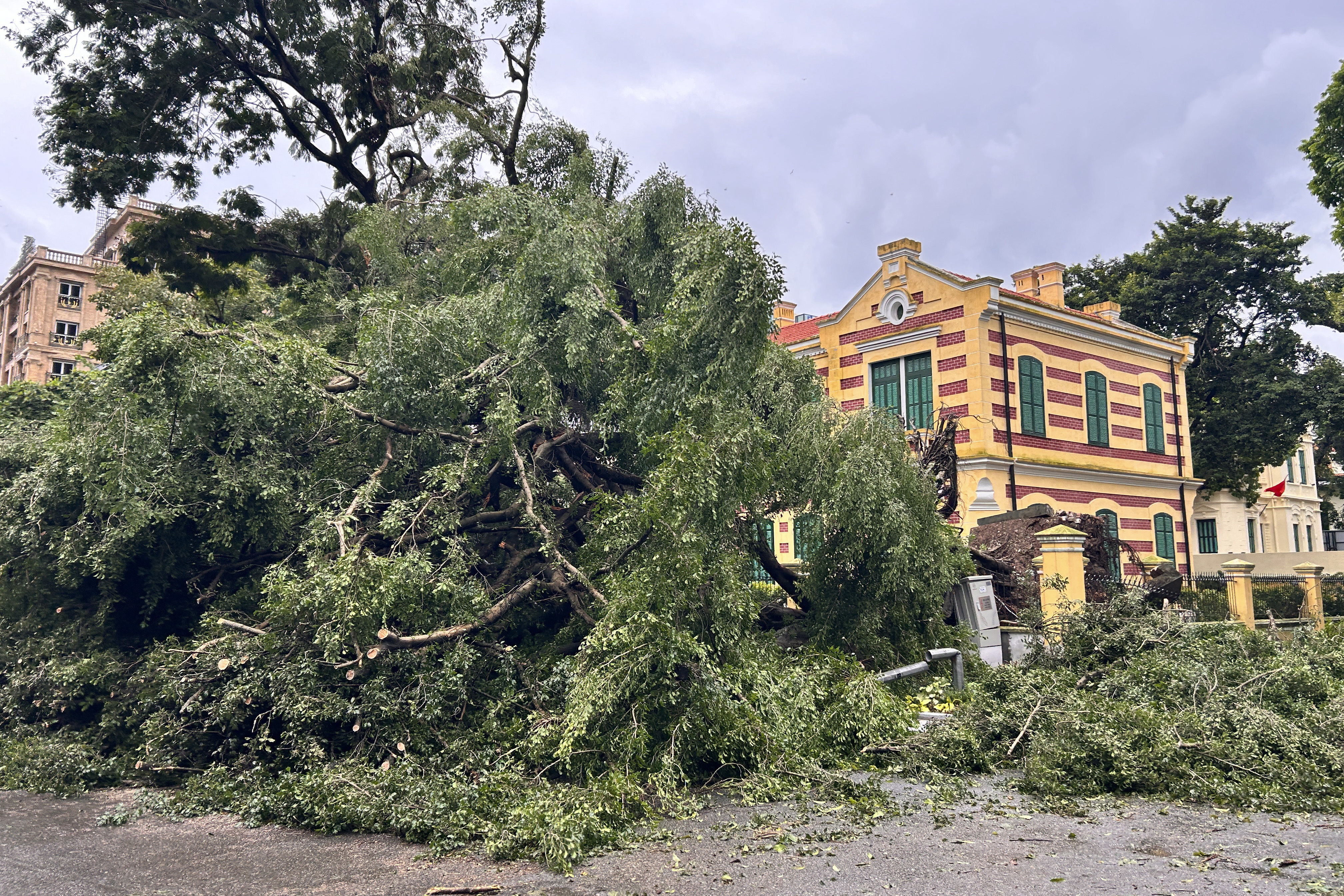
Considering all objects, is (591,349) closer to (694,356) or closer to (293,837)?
(694,356)

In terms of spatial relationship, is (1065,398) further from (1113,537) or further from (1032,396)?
(1113,537)

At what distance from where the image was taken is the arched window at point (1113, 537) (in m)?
14.9

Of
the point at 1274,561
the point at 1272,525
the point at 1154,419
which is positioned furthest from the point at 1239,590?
the point at 1272,525

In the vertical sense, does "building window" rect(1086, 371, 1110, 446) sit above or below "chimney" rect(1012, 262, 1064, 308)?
below

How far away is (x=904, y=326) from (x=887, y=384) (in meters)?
1.48

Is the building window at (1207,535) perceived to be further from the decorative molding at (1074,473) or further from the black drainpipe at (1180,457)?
the decorative molding at (1074,473)

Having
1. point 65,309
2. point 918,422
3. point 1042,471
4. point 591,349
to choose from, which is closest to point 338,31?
point 591,349

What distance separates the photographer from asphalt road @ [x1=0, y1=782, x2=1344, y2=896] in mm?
5121

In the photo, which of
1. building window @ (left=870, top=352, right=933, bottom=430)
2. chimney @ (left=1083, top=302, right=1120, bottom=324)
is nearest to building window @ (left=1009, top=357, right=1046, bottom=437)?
building window @ (left=870, top=352, right=933, bottom=430)

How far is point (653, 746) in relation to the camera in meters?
7.23

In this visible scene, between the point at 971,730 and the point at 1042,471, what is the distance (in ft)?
45.7

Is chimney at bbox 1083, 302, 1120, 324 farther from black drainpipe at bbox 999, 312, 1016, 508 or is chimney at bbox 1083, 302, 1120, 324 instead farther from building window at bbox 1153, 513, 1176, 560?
black drainpipe at bbox 999, 312, 1016, 508

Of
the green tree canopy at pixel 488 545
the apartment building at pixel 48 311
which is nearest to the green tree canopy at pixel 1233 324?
the green tree canopy at pixel 488 545

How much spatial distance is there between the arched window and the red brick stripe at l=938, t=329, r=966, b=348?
491cm
